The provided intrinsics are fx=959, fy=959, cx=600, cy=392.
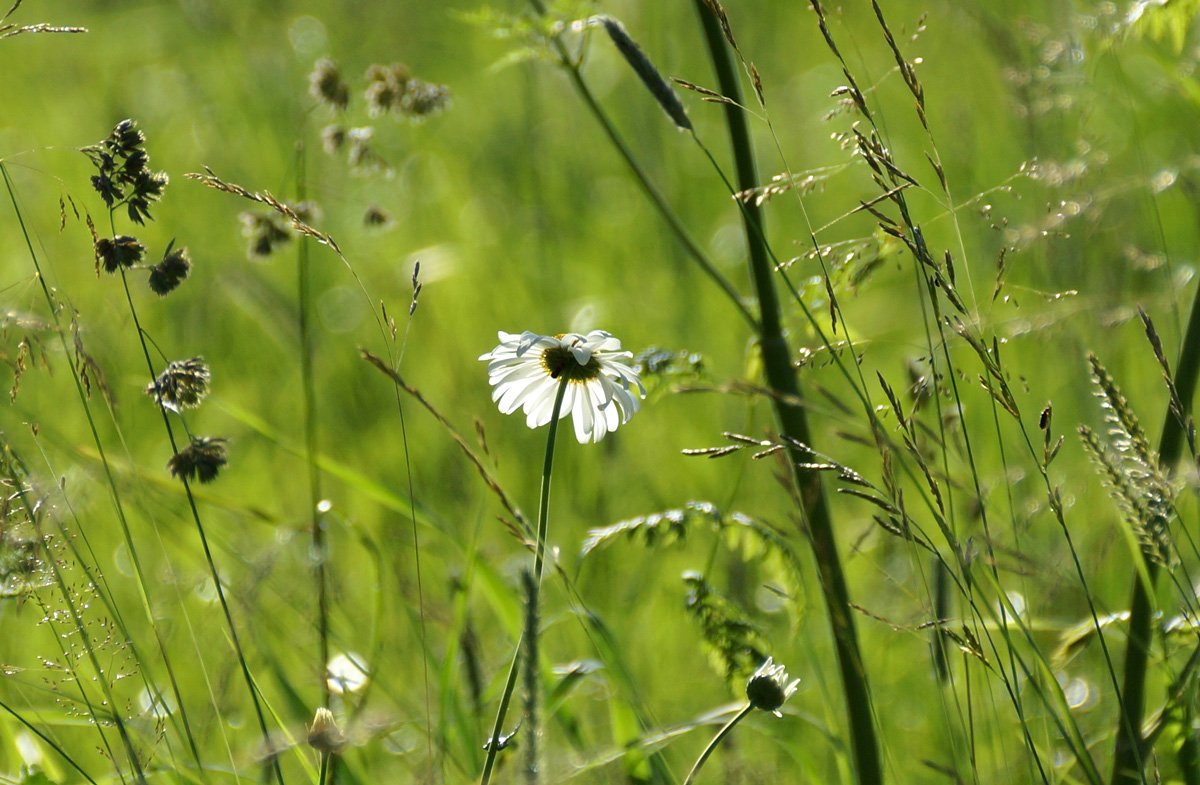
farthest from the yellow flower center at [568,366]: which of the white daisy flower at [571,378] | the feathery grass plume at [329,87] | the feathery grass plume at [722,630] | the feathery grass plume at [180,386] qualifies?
the feathery grass plume at [329,87]

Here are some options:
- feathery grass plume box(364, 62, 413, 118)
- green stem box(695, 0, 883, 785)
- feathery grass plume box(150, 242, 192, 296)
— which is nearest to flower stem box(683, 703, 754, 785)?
green stem box(695, 0, 883, 785)

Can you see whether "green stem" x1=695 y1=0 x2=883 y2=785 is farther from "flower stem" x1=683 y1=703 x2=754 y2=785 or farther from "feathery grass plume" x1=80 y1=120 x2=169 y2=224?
"feathery grass plume" x1=80 y1=120 x2=169 y2=224

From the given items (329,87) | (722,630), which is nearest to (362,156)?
(329,87)

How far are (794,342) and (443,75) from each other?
11.0 ft

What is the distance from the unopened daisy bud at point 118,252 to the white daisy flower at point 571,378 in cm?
38

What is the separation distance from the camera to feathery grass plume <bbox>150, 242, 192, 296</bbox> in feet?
3.23

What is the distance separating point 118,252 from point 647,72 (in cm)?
57

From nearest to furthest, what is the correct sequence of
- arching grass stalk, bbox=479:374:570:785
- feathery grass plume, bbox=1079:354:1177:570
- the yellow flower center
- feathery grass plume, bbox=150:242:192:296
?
1. arching grass stalk, bbox=479:374:570:785
2. feathery grass plume, bbox=1079:354:1177:570
3. feathery grass plume, bbox=150:242:192:296
4. the yellow flower center

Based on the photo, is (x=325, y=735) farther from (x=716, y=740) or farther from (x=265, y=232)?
(x=265, y=232)

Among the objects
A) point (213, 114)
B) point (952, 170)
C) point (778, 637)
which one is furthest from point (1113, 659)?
point (213, 114)

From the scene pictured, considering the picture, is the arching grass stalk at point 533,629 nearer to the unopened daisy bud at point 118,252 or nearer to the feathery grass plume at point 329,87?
the unopened daisy bud at point 118,252

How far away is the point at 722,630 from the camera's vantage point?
111cm

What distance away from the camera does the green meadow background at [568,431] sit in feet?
3.91

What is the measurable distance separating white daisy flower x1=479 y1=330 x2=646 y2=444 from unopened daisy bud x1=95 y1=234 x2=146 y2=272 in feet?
1.23
